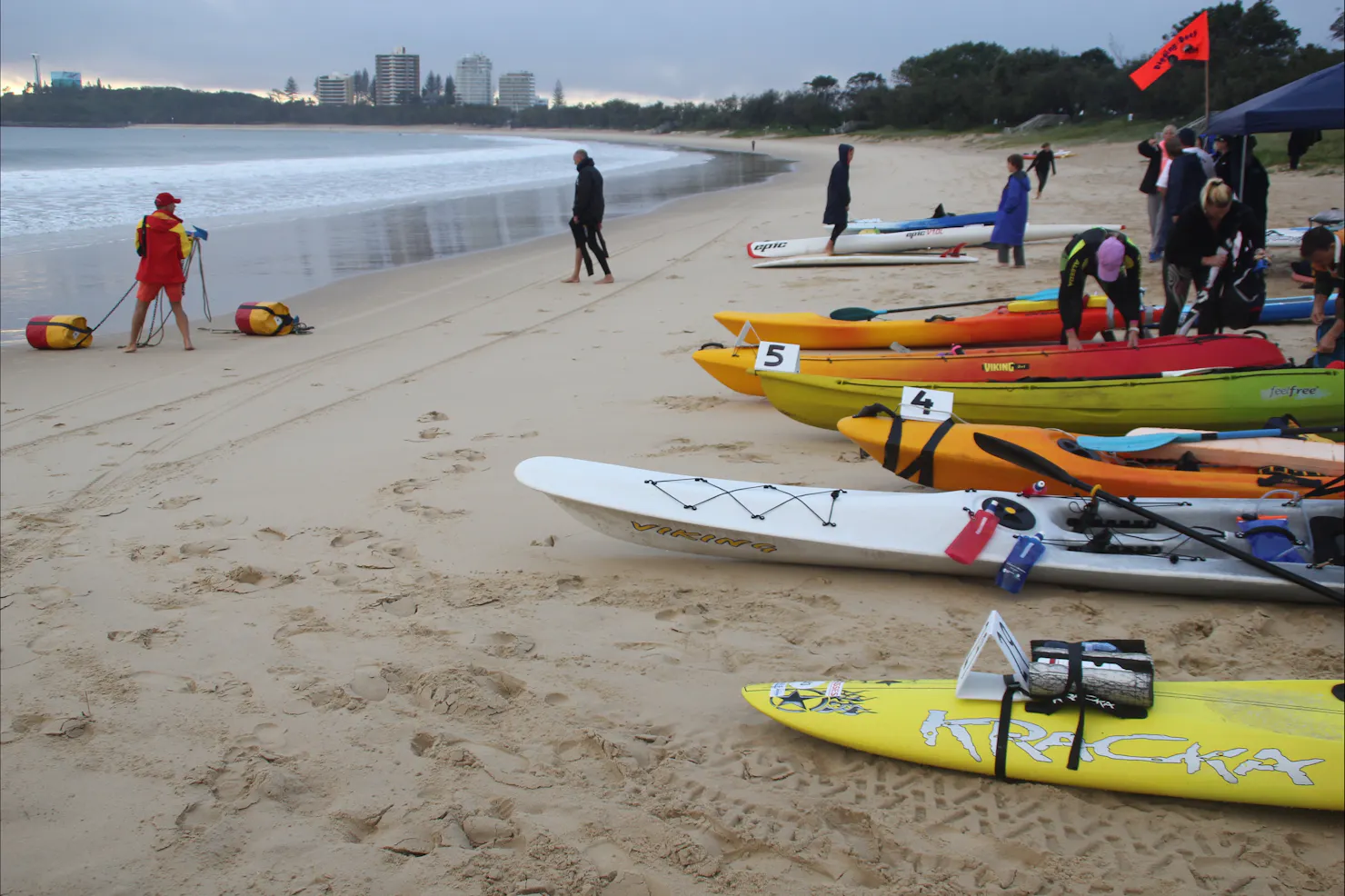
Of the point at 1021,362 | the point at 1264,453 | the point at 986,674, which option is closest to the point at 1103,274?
the point at 1021,362

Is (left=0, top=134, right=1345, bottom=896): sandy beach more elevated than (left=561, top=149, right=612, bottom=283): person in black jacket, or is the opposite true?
(left=561, top=149, right=612, bottom=283): person in black jacket

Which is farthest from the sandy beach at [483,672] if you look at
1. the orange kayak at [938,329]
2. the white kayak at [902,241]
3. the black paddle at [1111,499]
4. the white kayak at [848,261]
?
the white kayak at [902,241]

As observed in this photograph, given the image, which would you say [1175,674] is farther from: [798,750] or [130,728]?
[130,728]

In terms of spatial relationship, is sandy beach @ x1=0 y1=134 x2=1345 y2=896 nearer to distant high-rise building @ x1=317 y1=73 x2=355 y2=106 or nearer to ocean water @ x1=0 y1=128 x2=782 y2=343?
ocean water @ x1=0 y1=128 x2=782 y2=343

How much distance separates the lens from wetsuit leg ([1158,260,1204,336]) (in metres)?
6.12

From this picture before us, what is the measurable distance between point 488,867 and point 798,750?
0.90m

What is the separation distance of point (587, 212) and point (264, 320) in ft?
11.8

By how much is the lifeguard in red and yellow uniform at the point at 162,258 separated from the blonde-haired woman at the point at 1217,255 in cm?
751

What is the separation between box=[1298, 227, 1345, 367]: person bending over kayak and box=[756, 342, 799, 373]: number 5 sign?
2.87m

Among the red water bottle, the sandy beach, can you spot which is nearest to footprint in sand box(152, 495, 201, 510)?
the sandy beach

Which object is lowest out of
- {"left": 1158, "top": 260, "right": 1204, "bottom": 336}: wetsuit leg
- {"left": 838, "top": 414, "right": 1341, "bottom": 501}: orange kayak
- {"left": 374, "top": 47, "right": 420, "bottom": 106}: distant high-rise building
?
{"left": 838, "top": 414, "right": 1341, "bottom": 501}: orange kayak

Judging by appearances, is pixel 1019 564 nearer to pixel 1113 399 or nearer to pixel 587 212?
pixel 1113 399

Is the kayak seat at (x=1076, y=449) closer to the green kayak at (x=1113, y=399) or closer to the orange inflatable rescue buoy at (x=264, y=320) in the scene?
the green kayak at (x=1113, y=399)

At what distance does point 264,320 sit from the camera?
8414mm
